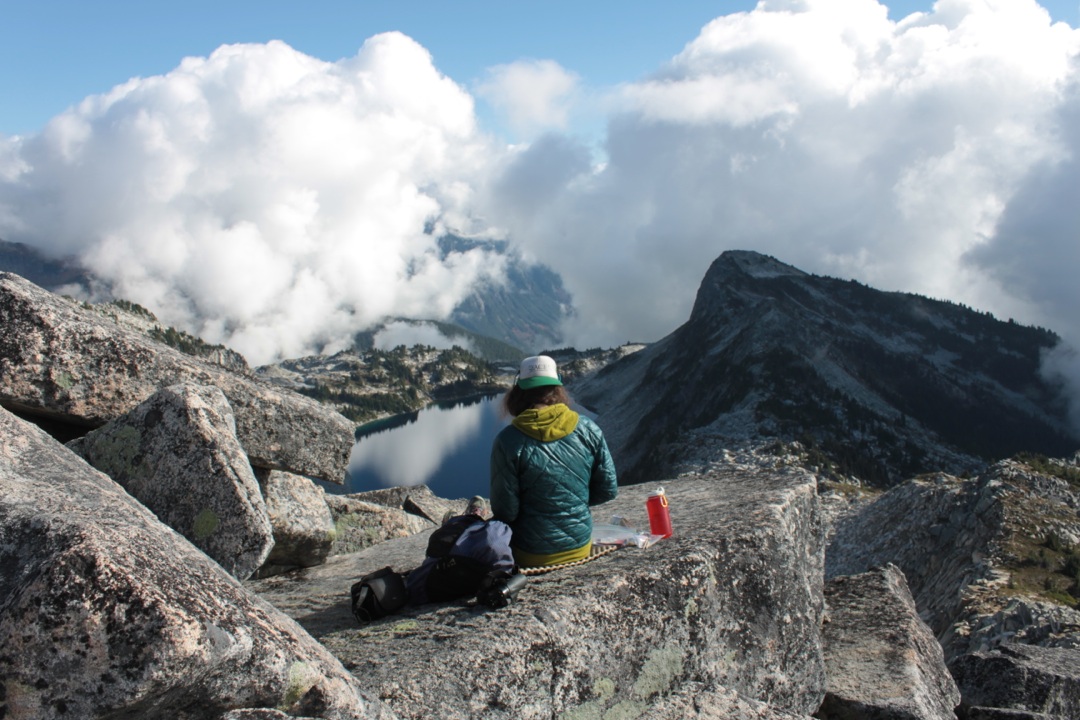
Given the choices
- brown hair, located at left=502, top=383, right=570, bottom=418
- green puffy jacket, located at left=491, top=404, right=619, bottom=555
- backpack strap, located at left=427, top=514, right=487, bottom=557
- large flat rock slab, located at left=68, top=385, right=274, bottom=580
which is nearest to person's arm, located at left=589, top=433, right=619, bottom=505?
green puffy jacket, located at left=491, top=404, right=619, bottom=555

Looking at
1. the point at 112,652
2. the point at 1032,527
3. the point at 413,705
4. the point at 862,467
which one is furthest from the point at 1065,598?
the point at 862,467

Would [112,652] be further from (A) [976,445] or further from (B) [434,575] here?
(A) [976,445]

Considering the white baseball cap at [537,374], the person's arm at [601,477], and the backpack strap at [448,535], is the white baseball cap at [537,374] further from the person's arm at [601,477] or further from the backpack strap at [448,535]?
the backpack strap at [448,535]

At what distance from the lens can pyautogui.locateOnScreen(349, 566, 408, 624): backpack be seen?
873 cm

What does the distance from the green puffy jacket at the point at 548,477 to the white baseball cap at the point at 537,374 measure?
0.33m

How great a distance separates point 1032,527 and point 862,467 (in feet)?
311

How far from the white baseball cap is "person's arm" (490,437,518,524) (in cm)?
81

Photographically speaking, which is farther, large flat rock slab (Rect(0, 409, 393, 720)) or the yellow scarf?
the yellow scarf

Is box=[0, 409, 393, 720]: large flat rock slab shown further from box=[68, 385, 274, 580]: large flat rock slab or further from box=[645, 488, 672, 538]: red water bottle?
box=[645, 488, 672, 538]: red water bottle

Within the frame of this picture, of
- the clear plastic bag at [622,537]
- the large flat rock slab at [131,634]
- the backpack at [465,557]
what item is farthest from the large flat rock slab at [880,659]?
the large flat rock slab at [131,634]

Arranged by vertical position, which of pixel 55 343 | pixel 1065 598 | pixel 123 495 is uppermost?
pixel 55 343

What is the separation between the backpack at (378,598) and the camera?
8734 mm

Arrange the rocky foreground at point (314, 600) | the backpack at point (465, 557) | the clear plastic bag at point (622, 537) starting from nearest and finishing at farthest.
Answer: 1. the rocky foreground at point (314, 600)
2. the backpack at point (465, 557)
3. the clear plastic bag at point (622, 537)

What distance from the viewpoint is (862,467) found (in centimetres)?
14500
